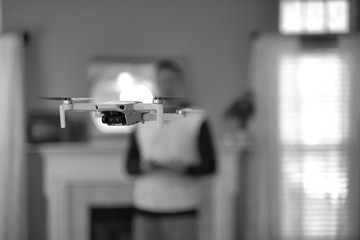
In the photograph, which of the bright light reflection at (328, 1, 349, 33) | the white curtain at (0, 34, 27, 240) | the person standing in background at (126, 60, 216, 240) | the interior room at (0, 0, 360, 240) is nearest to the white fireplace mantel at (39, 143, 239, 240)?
the interior room at (0, 0, 360, 240)

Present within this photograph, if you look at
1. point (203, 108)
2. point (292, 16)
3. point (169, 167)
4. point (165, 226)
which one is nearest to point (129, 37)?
point (203, 108)

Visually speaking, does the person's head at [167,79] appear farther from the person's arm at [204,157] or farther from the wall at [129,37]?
the wall at [129,37]

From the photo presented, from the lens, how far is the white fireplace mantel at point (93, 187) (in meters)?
3.96

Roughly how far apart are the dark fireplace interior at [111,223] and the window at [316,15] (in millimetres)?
1891

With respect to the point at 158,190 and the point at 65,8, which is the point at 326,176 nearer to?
the point at 158,190

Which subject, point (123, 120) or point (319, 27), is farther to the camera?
point (319, 27)

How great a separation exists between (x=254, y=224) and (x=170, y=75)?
196cm

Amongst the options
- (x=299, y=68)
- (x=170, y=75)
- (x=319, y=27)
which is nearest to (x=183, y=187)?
(x=170, y=75)

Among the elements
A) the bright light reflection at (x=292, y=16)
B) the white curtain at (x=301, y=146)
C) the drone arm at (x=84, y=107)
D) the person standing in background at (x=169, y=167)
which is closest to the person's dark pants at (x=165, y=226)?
the person standing in background at (x=169, y=167)

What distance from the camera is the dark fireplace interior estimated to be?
415 cm

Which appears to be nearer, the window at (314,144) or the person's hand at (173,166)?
the person's hand at (173,166)

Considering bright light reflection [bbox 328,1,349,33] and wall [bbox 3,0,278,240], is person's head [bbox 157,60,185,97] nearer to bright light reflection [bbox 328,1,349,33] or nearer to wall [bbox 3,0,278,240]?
wall [bbox 3,0,278,240]

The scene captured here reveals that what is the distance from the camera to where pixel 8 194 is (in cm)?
399

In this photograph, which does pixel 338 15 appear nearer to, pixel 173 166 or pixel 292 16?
pixel 292 16
